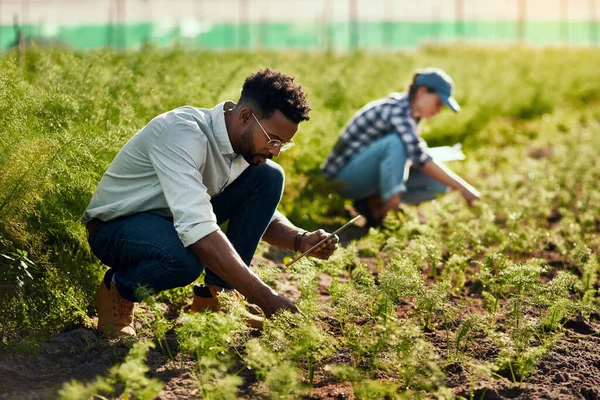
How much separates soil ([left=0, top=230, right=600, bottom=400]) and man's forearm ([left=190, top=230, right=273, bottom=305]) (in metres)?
0.36

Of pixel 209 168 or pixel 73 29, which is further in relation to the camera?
pixel 73 29

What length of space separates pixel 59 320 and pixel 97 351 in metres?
0.31

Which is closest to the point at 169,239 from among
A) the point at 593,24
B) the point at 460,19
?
the point at 460,19

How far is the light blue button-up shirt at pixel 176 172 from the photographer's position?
10.5ft

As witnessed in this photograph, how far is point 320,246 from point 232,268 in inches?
25.7

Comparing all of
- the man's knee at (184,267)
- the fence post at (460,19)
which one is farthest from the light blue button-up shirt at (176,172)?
the fence post at (460,19)

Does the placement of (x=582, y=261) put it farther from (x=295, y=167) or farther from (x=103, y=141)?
(x=103, y=141)

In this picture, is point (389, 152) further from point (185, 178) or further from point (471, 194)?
point (185, 178)

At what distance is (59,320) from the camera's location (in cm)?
361

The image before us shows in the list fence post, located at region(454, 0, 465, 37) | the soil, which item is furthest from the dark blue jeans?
fence post, located at region(454, 0, 465, 37)

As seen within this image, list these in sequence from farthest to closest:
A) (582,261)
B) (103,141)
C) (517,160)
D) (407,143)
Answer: (517,160) → (407,143) → (582,261) → (103,141)

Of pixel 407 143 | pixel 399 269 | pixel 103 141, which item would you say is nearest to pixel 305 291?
pixel 399 269

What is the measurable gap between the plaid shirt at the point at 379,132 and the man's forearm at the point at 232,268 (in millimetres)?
2837

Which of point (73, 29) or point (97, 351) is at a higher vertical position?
point (73, 29)
